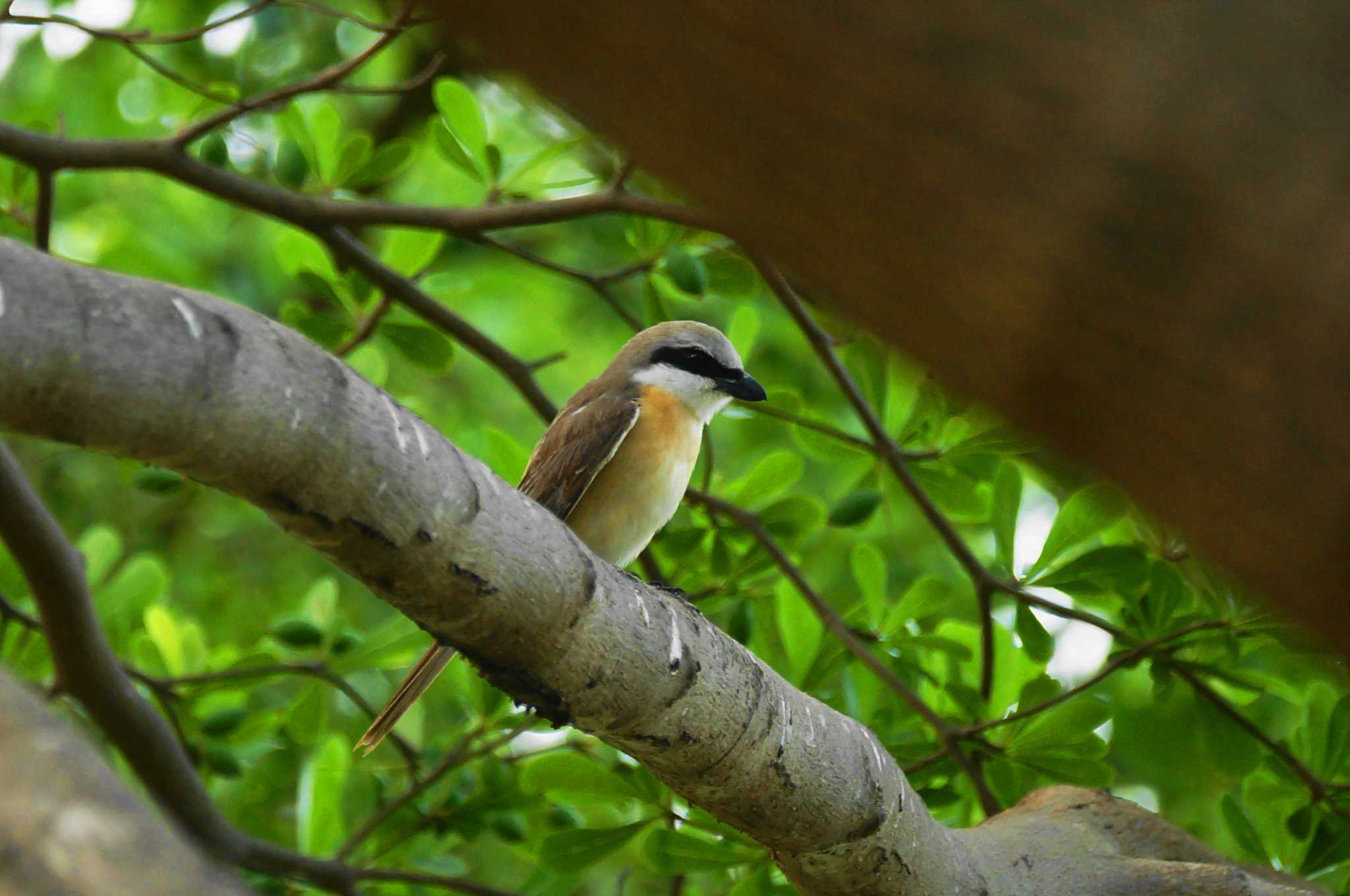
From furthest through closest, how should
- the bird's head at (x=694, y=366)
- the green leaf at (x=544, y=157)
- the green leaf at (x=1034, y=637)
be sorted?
the bird's head at (x=694, y=366)
the green leaf at (x=544, y=157)
the green leaf at (x=1034, y=637)

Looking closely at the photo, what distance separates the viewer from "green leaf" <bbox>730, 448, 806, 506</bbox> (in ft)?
13.1

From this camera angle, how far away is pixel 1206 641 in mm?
3484

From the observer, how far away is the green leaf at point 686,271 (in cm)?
374

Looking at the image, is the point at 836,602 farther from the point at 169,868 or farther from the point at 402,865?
the point at 169,868

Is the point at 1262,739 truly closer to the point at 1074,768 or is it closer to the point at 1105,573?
the point at 1074,768

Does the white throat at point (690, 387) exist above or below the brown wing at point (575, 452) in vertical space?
above

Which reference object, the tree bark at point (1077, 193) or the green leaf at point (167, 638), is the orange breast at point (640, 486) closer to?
the green leaf at point (167, 638)

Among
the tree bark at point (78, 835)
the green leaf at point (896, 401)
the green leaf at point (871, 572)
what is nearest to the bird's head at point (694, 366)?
the green leaf at point (896, 401)

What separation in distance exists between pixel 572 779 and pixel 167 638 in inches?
64.7

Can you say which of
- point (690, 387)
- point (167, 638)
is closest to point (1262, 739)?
point (690, 387)

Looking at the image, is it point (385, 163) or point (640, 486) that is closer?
point (385, 163)

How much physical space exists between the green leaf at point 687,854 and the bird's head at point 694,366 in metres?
1.49

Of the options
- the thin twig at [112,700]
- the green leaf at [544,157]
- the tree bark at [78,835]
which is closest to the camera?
the tree bark at [78,835]

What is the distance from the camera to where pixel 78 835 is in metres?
1.03
